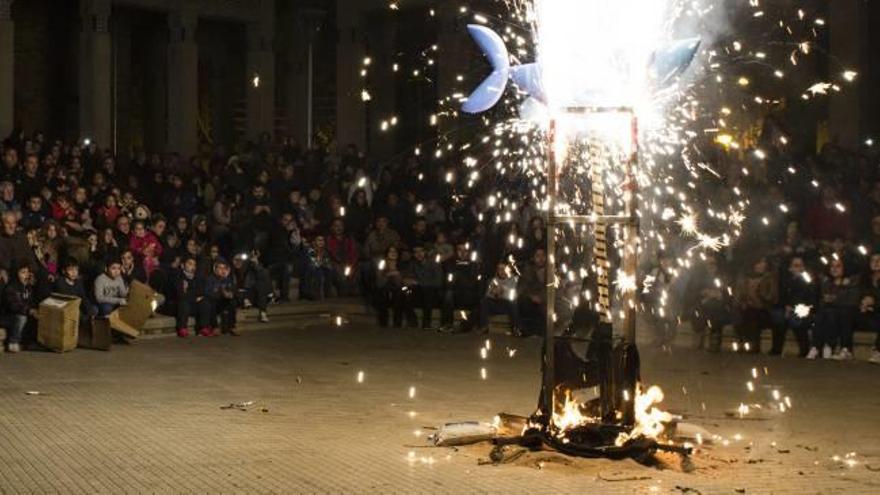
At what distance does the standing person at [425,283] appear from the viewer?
70.3 ft

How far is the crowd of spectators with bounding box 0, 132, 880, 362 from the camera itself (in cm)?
1836

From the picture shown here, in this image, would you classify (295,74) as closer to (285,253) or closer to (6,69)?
(6,69)

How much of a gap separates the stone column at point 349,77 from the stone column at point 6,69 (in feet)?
26.0

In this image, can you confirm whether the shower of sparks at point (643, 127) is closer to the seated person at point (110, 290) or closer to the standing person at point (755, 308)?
the standing person at point (755, 308)

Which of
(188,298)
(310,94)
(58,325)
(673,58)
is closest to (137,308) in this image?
(188,298)

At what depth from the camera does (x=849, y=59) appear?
24188 millimetres

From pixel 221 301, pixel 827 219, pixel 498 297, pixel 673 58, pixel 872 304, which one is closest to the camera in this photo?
pixel 673 58

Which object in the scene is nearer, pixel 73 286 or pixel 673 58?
pixel 673 58

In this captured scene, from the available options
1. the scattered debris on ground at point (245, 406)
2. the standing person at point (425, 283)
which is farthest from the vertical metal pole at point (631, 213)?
the standing person at point (425, 283)

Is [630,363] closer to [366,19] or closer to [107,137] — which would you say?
[107,137]

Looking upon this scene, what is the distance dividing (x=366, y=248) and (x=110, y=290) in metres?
5.18

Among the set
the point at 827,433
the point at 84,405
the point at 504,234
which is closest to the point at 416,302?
the point at 504,234

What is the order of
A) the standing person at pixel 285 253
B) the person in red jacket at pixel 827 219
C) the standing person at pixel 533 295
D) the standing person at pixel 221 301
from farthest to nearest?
1. the standing person at pixel 285 253
2. the person in red jacket at pixel 827 219
3. the standing person at pixel 533 295
4. the standing person at pixel 221 301

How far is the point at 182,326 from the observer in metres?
19.8
